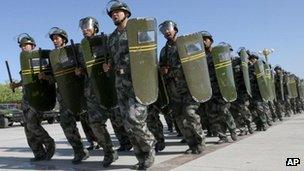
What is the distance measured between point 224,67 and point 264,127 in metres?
2.97

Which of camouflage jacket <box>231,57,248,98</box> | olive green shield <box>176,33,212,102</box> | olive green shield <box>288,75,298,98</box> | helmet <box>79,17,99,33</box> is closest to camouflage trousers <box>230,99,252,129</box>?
camouflage jacket <box>231,57,248,98</box>

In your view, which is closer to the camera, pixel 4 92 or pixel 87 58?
pixel 87 58

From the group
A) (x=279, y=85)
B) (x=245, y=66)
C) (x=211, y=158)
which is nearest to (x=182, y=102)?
(x=211, y=158)

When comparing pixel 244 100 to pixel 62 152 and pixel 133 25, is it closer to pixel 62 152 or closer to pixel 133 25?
pixel 62 152

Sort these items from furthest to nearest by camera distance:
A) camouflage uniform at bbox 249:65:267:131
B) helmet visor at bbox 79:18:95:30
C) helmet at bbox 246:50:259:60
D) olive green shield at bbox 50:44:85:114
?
helmet at bbox 246:50:259:60, camouflage uniform at bbox 249:65:267:131, olive green shield at bbox 50:44:85:114, helmet visor at bbox 79:18:95:30

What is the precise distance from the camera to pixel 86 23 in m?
7.07

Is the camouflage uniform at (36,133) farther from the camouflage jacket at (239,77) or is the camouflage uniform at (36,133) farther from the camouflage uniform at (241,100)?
the camouflage jacket at (239,77)

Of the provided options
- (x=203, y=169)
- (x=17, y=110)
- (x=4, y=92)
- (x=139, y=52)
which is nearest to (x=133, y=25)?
(x=139, y=52)

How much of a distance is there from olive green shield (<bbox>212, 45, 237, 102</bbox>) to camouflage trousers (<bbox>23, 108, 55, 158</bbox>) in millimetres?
3399

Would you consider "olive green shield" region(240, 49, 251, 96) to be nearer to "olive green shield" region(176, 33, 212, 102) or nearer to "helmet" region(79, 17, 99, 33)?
"olive green shield" region(176, 33, 212, 102)

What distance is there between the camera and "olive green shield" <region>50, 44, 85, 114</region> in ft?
23.6

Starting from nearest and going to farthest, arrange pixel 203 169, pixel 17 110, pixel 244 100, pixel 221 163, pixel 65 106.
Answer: pixel 203 169 → pixel 221 163 → pixel 65 106 → pixel 244 100 → pixel 17 110

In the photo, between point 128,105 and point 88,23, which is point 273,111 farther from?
point 128,105

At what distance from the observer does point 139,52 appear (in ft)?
20.5
